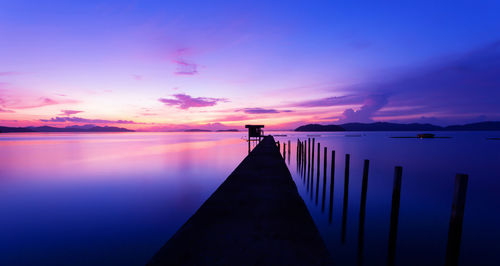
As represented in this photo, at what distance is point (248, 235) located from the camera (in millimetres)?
3637

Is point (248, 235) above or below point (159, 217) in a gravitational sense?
above

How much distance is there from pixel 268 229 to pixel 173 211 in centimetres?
804

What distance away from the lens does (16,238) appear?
7.60m

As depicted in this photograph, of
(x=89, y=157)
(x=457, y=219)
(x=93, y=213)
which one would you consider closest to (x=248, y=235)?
(x=457, y=219)

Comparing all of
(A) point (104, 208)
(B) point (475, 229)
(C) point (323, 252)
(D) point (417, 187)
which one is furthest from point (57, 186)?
(D) point (417, 187)

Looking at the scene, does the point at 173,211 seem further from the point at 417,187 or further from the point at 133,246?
the point at 417,187

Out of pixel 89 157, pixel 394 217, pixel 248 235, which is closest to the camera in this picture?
pixel 248 235

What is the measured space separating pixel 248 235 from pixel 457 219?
3.61 metres

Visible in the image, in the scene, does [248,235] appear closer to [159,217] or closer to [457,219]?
[457,219]

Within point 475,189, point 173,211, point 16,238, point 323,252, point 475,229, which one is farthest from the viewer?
point 475,189

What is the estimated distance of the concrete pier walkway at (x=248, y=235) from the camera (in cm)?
302

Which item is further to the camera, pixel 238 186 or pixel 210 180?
pixel 210 180

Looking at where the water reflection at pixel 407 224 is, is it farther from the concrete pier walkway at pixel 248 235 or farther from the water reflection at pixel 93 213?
the water reflection at pixel 93 213

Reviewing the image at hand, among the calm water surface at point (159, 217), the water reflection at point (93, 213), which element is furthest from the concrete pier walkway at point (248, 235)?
the water reflection at point (93, 213)
